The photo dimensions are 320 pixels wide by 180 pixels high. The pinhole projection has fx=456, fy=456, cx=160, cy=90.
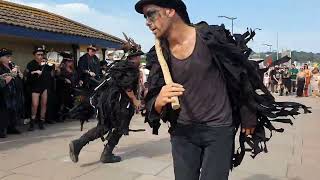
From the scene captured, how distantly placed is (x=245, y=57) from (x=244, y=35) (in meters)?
0.32

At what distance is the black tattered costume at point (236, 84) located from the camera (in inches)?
121

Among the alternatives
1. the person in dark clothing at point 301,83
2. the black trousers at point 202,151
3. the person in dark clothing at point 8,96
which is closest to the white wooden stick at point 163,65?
the black trousers at point 202,151

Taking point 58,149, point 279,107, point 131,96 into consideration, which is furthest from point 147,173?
point 279,107

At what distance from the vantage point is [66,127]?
1017cm

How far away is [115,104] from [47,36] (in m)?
6.06

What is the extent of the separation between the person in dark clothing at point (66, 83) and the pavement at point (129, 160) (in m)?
1.95

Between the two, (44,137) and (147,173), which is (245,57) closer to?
(147,173)

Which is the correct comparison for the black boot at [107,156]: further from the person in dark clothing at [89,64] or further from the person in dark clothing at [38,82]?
the person in dark clothing at [89,64]

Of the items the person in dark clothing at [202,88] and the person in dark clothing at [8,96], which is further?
the person in dark clothing at [8,96]

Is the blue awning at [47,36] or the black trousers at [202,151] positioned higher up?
the blue awning at [47,36]

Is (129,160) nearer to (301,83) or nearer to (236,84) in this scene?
(236,84)

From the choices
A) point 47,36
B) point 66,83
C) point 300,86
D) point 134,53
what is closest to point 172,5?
point 134,53

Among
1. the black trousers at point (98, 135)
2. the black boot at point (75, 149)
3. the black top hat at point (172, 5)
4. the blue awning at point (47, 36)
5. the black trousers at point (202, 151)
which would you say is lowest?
Result: the black boot at point (75, 149)

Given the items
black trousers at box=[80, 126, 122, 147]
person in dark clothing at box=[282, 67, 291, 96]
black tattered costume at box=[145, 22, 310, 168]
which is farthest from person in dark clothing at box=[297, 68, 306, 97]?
black tattered costume at box=[145, 22, 310, 168]
